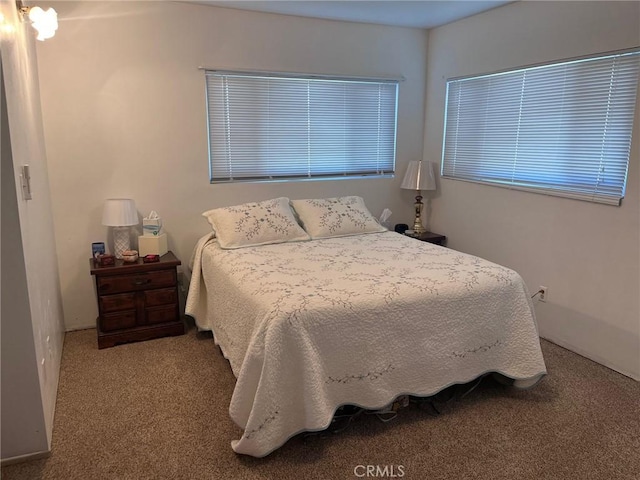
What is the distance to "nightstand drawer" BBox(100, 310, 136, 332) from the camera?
3062 mm

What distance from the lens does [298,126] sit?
3797 millimetres

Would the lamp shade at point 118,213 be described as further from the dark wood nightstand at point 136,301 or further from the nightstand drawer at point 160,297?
the nightstand drawer at point 160,297

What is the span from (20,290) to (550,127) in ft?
10.2

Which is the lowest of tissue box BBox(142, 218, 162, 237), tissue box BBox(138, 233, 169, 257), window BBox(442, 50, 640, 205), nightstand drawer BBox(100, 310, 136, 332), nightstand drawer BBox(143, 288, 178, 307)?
nightstand drawer BBox(100, 310, 136, 332)

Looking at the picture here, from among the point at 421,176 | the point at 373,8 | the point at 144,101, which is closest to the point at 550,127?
the point at 421,176

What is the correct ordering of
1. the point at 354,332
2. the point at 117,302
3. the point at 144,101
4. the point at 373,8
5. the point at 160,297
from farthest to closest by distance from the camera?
the point at 373,8, the point at 144,101, the point at 160,297, the point at 117,302, the point at 354,332

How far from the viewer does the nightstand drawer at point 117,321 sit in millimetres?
3062

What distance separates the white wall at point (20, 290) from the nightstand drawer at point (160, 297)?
788 millimetres

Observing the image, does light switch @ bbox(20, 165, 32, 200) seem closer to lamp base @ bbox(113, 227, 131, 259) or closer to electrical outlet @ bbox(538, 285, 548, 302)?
lamp base @ bbox(113, 227, 131, 259)

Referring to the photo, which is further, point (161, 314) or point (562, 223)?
point (161, 314)

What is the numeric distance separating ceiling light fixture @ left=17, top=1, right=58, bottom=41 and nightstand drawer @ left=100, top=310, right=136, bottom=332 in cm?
168

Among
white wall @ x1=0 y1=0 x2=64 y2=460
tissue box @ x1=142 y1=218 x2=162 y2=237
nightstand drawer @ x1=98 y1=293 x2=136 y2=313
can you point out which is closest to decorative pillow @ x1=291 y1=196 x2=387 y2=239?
tissue box @ x1=142 y1=218 x2=162 y2=237

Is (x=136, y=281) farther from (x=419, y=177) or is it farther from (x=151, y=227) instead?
(x=419, y=177)

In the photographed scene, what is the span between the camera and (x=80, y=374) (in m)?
2.73
